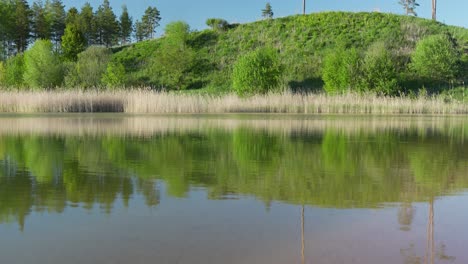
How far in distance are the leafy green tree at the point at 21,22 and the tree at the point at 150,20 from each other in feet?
55.0

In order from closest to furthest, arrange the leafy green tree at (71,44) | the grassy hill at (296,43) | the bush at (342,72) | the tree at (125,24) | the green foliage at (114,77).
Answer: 1. the bush at (342,72)
2. the green foliage at (114,77)
3. the grassy hill at (296,43)
4. the leafy green tree at (71,44)
5. the tree at (125,24)

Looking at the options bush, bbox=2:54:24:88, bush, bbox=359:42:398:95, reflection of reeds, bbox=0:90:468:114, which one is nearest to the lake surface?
reflection of reeds, bbox=0:90:468:114

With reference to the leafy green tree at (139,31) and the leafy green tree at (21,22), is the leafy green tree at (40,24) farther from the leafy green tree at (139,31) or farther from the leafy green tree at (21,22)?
the leafy green tree at (139,31)

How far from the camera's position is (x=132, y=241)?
2924 mm

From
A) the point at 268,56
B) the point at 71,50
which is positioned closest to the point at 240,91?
the point at 268,56

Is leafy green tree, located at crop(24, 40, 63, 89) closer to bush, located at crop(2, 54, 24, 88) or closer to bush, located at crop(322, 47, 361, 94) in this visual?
bush, located at crop(2, 54, 24, 88)

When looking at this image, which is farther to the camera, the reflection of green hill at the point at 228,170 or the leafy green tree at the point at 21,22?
the leafy green tree at the point at 21,22

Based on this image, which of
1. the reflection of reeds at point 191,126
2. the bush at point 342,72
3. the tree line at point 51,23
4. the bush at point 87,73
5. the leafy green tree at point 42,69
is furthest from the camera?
the tree line at point 51,23

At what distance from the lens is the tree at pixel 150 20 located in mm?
75688

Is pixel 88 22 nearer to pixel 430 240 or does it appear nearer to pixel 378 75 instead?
pixel 378 75

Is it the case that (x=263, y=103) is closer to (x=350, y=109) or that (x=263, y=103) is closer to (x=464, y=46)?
(x=350, y=109)

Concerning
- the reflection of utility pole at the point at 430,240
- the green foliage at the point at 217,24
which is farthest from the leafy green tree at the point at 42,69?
the reflection of utility pole at the point at 430,240

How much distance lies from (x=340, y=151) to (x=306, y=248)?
15.6 feet

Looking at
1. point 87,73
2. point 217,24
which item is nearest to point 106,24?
point 217,24
